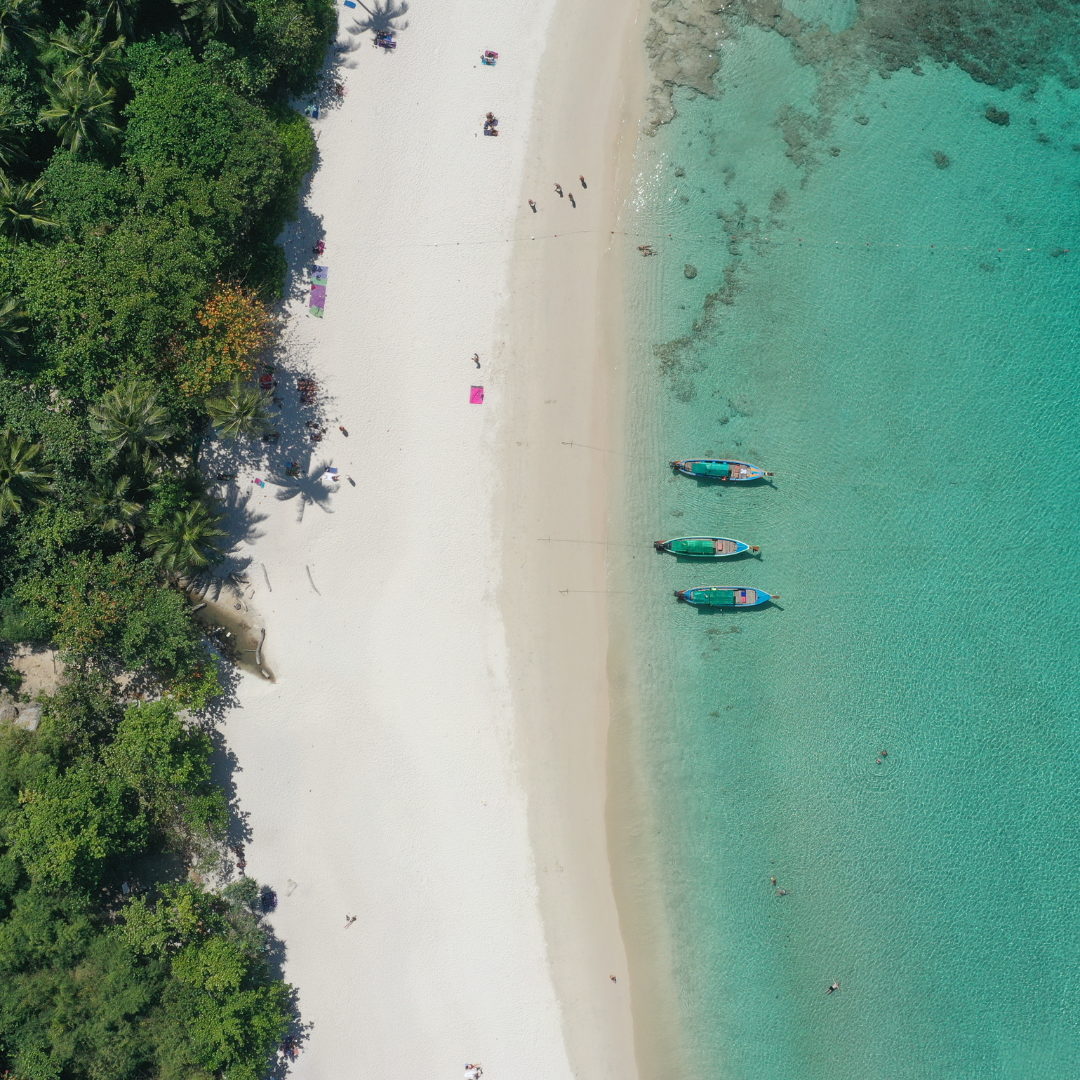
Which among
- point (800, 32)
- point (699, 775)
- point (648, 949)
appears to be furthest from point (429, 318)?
point (648, 949)

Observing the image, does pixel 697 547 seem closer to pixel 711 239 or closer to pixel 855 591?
pixel 855 591

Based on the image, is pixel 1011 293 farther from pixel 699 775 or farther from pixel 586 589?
pixel 699 775

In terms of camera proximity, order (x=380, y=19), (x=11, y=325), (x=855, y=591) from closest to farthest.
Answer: (x=11, y=325), (x=855, y=591), (x=380, y=19)

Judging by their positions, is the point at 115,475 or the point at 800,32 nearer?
the point at 115,475

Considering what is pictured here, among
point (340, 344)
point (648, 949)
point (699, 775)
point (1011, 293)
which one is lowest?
point (648, 949)

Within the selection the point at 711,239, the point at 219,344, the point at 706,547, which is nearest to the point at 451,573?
the point at 706,547

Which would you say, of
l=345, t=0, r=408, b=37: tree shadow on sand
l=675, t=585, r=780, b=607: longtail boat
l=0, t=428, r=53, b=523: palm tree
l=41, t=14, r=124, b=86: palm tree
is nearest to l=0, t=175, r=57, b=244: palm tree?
l=41, t=14, r=124, b=86: palm tree
